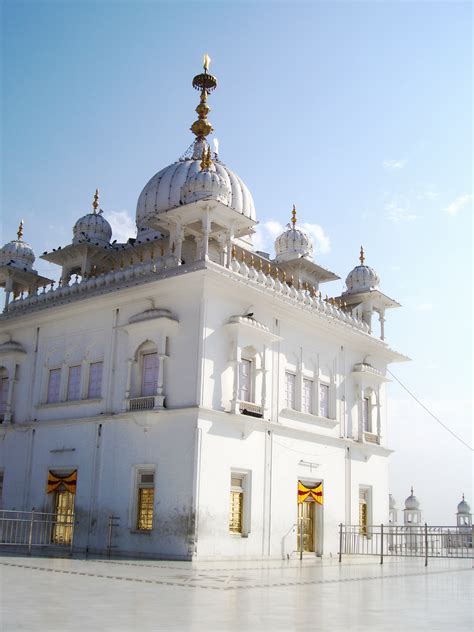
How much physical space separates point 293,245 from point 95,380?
9.00 meters

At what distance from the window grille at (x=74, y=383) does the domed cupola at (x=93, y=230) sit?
4.94 m

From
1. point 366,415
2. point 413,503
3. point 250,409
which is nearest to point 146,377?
point 250,409

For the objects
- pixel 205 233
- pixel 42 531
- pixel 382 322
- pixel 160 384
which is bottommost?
pixel 42 531

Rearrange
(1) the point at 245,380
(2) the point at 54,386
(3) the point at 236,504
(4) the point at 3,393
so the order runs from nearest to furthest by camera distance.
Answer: (3) the point at 236,504 < (1) the point at 245,380 < (2) the point at 54,386 < (4) the point at 3,393

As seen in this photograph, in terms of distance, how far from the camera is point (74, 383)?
21.3 meters

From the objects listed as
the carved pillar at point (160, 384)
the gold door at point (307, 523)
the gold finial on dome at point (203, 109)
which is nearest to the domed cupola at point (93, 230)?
the gold finial on dome at point (203, 109)

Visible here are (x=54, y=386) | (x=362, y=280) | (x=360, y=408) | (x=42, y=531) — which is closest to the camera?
(x=42, y=531)

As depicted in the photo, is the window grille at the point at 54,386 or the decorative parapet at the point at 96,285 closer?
the decorative parapet at the point at 96,285

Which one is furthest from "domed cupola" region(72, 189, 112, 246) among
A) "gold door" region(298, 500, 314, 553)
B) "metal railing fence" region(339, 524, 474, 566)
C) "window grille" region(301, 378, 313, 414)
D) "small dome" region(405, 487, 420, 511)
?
"small dome" region(405, 487, 420, 511)

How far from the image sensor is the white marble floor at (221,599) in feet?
23.3

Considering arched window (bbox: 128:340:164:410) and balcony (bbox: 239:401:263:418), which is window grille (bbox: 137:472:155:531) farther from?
balcony (bbox: 239:401:263:418)

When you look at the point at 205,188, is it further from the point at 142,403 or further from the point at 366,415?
the point at 366,415

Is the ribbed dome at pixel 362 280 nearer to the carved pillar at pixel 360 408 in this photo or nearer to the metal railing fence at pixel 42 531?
the carved pillar at pixel 360 408

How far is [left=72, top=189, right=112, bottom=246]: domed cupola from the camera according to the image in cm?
2456
